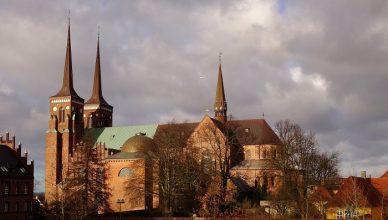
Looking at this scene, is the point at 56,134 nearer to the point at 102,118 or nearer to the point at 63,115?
the point at 63,115

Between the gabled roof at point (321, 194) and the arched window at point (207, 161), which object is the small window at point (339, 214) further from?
the arched window at point (207, 161)

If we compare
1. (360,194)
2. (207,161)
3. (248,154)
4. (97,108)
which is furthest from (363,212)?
(97,108)

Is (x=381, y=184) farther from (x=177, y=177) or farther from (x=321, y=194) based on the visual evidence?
(x=177, y=177)

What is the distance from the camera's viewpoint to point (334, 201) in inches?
2274

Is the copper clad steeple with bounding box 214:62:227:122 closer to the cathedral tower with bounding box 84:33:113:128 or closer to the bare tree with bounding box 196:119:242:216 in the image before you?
the bare tree with bounding box 196:119:242:216

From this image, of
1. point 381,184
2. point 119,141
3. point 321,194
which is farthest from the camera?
point 119,141

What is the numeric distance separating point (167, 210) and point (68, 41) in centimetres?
5033

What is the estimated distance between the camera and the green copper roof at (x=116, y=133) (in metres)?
99.4

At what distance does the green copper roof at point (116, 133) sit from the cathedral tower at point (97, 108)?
5.09 metres

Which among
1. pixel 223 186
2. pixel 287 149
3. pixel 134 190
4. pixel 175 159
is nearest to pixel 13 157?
pixel 134 190

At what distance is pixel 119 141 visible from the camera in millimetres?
99562

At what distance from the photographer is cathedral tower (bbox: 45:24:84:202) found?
9694cm

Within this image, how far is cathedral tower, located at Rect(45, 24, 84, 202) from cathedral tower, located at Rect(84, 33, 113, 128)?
17.2ft

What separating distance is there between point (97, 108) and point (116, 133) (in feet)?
32.9
